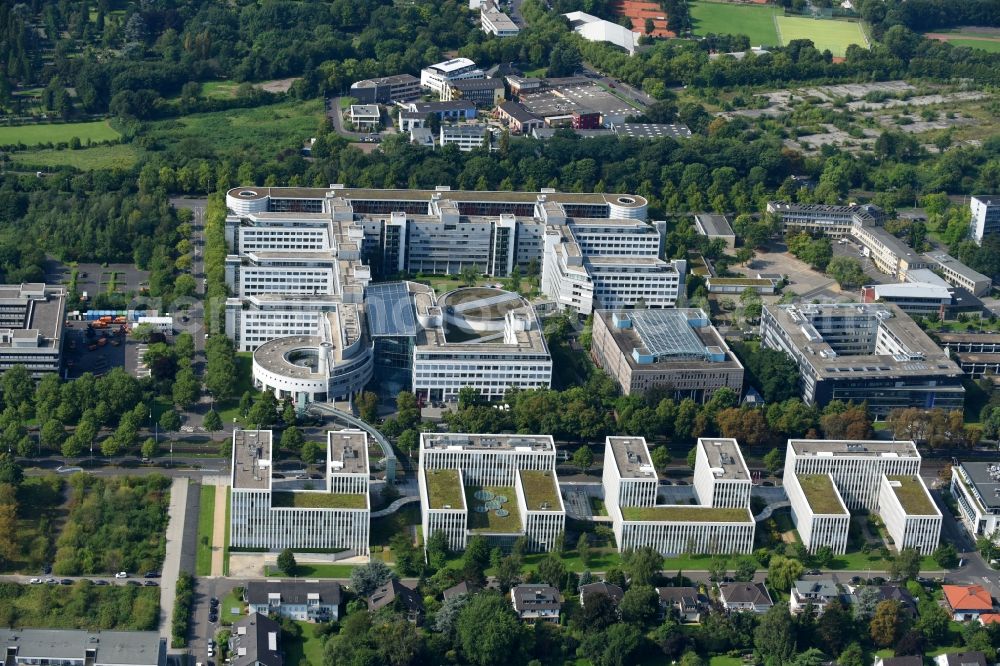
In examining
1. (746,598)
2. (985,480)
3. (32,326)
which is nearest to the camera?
(746,598)

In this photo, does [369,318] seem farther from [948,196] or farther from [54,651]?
[948,196]

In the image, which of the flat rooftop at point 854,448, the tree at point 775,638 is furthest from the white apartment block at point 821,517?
the tree at point 775,638

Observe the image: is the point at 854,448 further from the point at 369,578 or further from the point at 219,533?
the point at 219,533

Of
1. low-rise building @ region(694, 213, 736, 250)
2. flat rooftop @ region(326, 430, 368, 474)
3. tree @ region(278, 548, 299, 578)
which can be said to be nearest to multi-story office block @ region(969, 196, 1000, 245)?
low-rise building @ region(694, 213, 736, 250)

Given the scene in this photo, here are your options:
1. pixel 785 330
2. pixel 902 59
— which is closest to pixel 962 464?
pixel 785 330

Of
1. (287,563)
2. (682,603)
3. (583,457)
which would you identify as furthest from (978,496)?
(287,563)

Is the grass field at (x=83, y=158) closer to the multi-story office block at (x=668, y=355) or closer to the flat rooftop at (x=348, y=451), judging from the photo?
the multi-story office block at (x=668, y=355)

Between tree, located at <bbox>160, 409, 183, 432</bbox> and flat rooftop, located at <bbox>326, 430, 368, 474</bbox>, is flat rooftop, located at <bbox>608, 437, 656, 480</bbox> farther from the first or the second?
tree, located at <bbox>160, 409, 183, 432</bbox>
